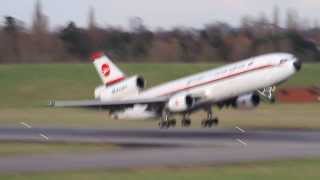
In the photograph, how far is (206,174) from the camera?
936 inches

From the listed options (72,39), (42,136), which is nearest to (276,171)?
(42,136)

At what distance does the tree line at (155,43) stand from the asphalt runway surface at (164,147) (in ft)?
293

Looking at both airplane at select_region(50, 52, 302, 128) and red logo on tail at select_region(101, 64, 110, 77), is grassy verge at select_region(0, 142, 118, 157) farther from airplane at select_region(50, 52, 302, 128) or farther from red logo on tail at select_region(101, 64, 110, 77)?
red logo on tail at select_region(101, 64, 110, 77)

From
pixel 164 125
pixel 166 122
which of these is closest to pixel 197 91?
pixel 166 122

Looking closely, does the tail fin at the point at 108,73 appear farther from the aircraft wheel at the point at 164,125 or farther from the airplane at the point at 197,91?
the aircraft wheel at the point at 164,125

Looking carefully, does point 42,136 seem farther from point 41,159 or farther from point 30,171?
point 30,171

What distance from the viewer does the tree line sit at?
450ft

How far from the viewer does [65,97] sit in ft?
304

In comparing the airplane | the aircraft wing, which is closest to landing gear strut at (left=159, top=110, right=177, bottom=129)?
the airplane

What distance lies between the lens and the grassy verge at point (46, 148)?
31547 millimetres

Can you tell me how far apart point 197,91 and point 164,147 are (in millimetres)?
14232

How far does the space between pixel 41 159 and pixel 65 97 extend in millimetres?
64662

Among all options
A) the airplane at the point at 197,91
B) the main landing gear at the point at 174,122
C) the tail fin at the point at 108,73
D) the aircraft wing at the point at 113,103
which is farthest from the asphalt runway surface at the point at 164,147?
the tail fin at the point at 108,73

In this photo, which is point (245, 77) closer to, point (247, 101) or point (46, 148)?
point (247, 101)
